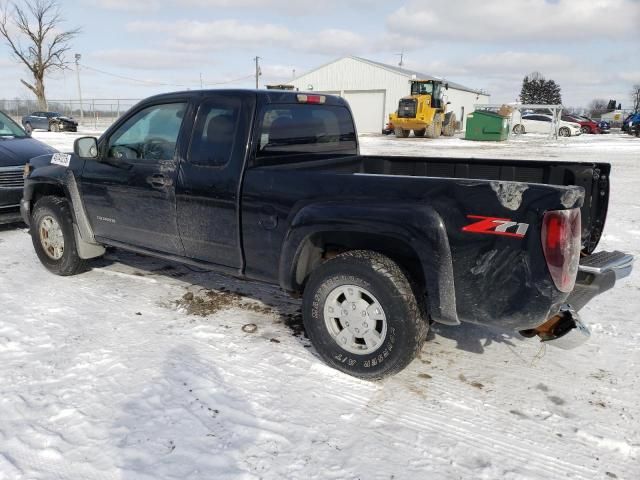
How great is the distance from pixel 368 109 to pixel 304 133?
36.8m

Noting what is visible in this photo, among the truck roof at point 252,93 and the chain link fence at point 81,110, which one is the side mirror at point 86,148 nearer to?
the truck roof at point 252,93

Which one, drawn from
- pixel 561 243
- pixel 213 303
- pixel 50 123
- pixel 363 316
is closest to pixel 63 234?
pixel 213 303

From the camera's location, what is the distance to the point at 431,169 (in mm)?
4527

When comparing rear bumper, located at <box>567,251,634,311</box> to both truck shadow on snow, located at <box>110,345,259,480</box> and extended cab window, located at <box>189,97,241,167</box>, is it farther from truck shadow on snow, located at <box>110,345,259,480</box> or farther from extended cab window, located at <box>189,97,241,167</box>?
extended cab window, located at <box>189,97,241,167</box>

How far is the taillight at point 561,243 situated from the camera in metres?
2.42

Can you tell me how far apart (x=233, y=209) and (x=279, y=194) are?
42cm

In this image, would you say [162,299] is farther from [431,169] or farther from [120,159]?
[431,169]

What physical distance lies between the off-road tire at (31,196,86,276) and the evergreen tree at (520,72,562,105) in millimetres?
86654

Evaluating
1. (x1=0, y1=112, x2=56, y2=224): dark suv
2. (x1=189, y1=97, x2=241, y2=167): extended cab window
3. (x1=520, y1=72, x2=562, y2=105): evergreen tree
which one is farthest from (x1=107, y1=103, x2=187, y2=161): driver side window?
(x1=520, y1=72, x2=562, y2=105): evergreen tree

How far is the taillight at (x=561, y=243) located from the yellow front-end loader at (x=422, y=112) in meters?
25.6

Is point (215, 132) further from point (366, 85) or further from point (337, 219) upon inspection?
point (366, 85)

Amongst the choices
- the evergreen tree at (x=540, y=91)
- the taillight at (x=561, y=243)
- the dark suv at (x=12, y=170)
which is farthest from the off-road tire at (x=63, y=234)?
the evergreen tree at (x=540, y=91)

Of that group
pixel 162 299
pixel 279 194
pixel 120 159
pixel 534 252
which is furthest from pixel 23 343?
pixel 534 252

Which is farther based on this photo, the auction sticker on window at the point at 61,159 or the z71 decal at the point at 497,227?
the auction sticker on window at the point at 61,159
